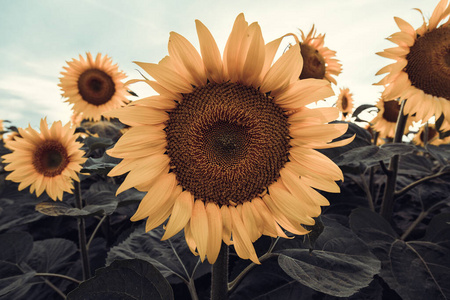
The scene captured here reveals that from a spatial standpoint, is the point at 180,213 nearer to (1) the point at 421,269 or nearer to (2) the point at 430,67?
(1) the point at 421,269

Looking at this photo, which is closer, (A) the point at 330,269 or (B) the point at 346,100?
(A) the point at 330,269

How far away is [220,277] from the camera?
48.6 inches

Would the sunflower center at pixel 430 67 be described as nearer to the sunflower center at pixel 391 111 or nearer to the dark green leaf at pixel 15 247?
the sunflower center at pixel 391 111

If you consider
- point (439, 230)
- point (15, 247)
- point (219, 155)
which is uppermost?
point (219, 155)

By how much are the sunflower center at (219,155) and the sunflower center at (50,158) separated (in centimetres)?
170

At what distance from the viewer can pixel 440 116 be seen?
6.55 feet

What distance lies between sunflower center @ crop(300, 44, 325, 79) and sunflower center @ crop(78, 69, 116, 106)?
3079 millimetres

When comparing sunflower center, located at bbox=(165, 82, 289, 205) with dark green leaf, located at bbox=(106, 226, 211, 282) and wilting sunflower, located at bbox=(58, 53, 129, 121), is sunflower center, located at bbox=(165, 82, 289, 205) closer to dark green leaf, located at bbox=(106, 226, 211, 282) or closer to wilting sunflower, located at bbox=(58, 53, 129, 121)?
dark green leaf, located at bbox=(106, 226, 211, 282)

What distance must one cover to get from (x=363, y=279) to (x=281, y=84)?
2.40ft

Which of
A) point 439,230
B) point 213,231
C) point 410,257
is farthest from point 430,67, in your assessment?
point 213,231

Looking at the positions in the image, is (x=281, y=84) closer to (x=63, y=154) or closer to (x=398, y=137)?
(x=398, y=137)

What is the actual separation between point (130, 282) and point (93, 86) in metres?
4.08

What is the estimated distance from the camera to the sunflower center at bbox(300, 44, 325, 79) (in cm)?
256

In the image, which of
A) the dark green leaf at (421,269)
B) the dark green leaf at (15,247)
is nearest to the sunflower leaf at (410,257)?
the dark green leaf at (421,269)
